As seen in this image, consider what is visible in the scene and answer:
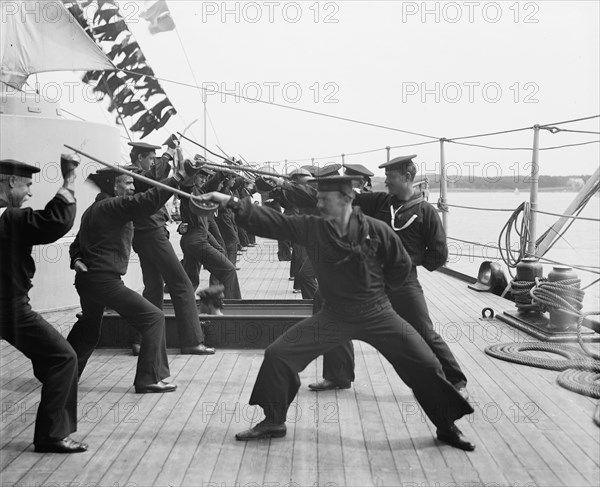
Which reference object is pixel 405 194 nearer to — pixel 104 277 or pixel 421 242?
pixel 421 242

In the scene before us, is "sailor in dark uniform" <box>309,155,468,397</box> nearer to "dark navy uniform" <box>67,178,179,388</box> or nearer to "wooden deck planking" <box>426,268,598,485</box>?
"wooden deck planking" <box>426,268,598,485</box>

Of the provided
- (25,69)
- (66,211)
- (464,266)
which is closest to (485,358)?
(66,211)

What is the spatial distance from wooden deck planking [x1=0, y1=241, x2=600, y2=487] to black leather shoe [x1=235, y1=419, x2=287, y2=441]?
0.07 m

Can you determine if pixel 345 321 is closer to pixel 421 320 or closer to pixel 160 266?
pixel 421 320

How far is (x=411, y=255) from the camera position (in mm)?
4840

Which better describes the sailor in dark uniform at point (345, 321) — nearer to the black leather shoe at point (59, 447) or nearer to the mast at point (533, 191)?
the black leather shoe at point (59, 447)

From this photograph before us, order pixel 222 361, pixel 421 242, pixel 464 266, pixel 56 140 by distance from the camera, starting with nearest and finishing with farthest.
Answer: pixel 421 242 → pixel 222 361 → pixel 56 140 → pixel 464 266

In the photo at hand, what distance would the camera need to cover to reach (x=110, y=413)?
4.48 meters

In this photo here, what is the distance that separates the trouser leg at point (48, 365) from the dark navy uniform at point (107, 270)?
91 centimetres

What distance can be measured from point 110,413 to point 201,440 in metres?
0.82

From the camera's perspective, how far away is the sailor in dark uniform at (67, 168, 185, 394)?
4.70 meters

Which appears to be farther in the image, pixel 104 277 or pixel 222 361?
pixel 222 361

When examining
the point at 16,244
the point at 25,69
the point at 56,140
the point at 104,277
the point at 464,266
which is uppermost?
the point at 25,69

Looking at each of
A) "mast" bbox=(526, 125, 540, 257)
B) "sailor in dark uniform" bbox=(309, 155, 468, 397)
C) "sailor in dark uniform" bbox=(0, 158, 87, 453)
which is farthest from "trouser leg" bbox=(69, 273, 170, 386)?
"mast" bbox=(526, 125, 540, 257)
